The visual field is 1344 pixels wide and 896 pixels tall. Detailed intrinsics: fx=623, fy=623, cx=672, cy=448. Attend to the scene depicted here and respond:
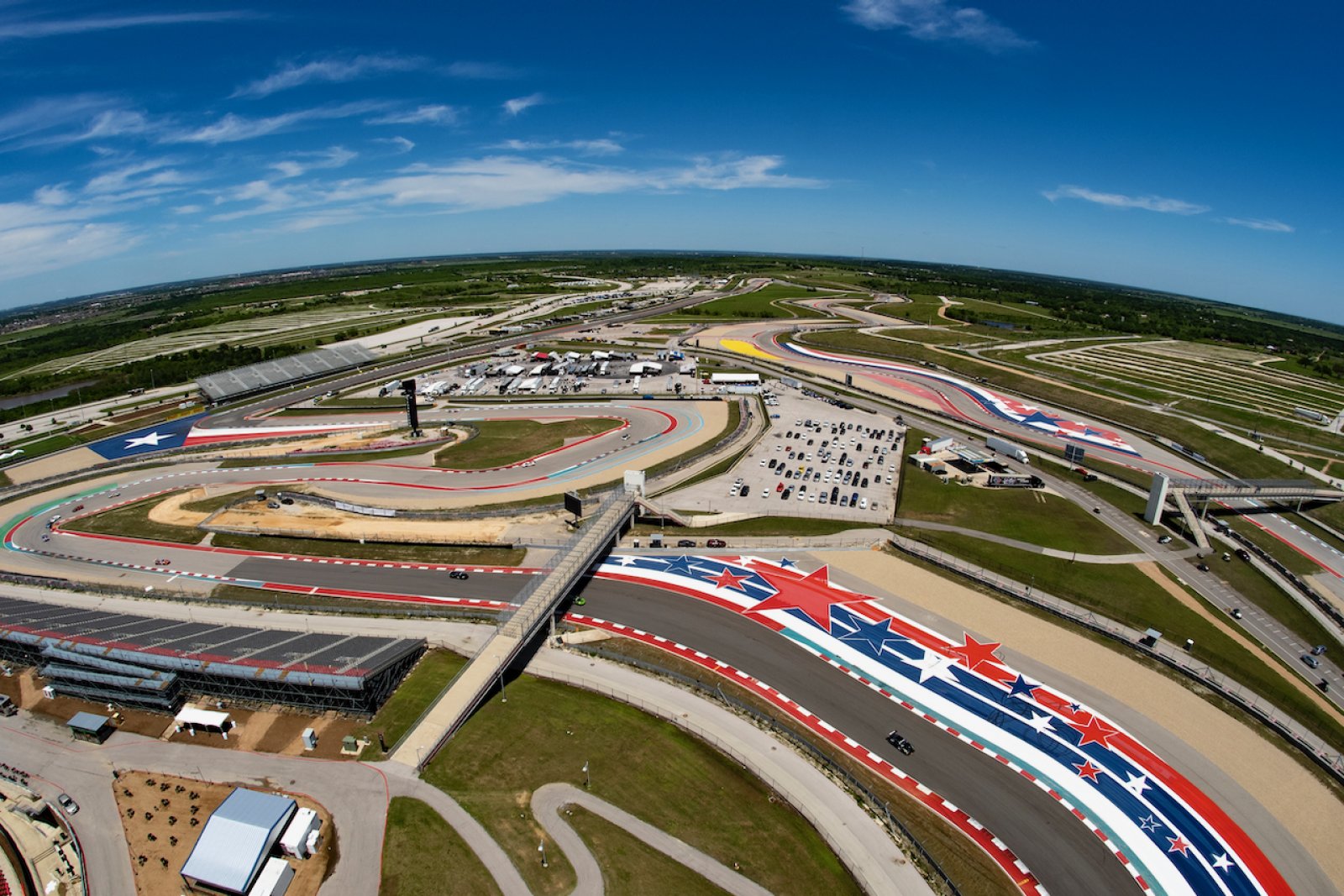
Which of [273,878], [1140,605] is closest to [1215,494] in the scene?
[1140,605]

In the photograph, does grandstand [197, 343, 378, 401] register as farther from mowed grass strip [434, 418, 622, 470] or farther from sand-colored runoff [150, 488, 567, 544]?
sand-colored runoff [150, 488, 567, 544]

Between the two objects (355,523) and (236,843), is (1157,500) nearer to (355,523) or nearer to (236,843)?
(236,843)

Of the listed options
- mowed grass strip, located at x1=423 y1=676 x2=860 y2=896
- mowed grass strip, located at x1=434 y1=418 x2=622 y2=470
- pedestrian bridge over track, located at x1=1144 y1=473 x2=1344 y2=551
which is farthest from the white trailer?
mowed grass strip, located at x1=423 y1=676 x2=860 y2=896

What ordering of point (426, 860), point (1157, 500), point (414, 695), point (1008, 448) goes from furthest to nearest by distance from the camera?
point (1008, 448) < point (1157, 500) < point (414, 695) < point (426, 860)

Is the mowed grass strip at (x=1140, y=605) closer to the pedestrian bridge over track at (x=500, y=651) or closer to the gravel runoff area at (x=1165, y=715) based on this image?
the gravel runoff area at (x=1165, y=715)

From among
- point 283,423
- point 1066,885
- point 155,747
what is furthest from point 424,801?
point 283,423

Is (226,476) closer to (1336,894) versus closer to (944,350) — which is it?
(1336,894)

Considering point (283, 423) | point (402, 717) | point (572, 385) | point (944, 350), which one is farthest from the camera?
point (944, 350)
